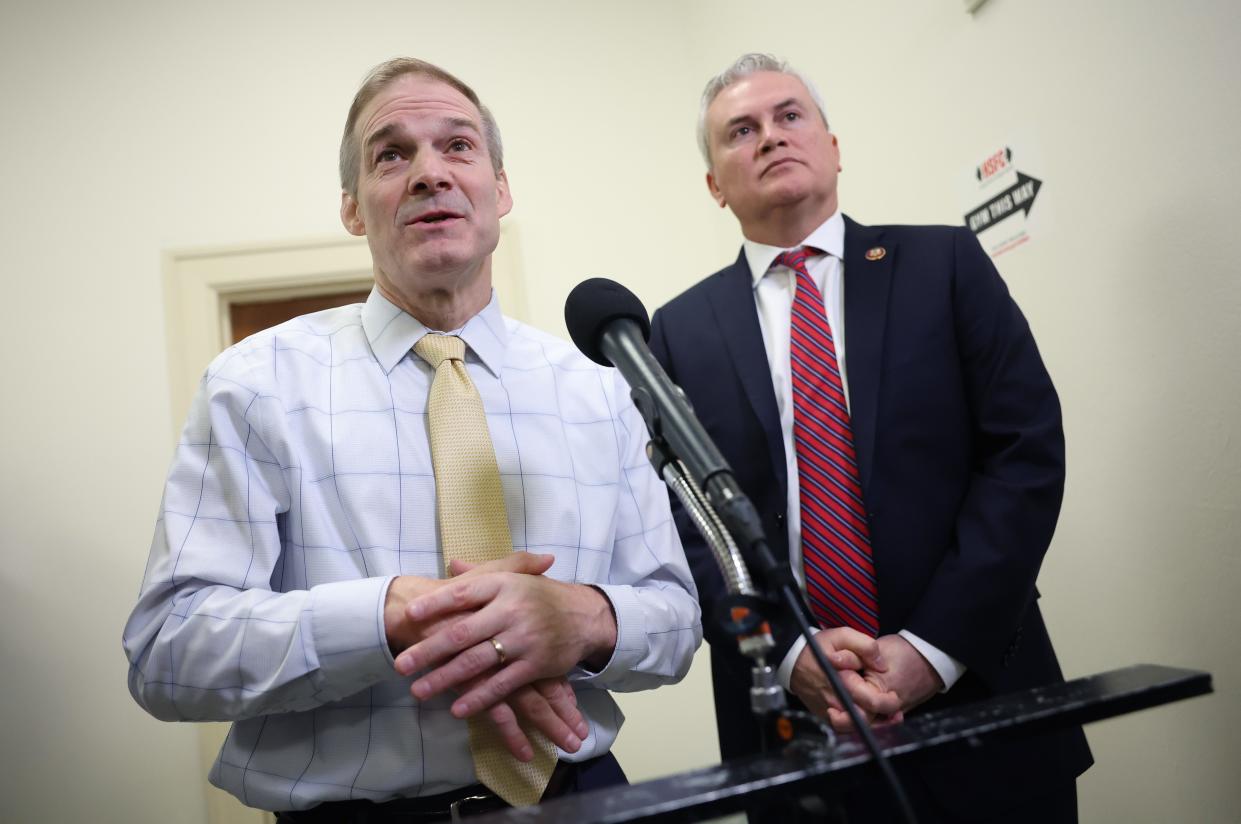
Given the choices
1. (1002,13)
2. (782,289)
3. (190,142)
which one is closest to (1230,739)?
(782,289)

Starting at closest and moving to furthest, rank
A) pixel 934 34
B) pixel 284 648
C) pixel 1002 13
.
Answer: pixel 284 648
pixel 1002 13
pixel 934 34

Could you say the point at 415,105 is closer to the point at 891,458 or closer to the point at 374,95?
the point at 374,95

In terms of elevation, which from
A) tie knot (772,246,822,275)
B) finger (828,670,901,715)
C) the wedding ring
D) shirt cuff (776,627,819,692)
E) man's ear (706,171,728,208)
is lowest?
finger (828,670,901,715)

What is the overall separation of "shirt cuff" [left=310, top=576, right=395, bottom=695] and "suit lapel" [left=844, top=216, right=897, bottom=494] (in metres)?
0.73

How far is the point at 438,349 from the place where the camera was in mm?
1208

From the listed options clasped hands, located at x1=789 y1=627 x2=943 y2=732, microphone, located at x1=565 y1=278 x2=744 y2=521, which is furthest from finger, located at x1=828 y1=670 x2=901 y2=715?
microphone, located at x1=565 y1=278 x2=744 y2=521

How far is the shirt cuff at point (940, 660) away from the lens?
118 centimetres

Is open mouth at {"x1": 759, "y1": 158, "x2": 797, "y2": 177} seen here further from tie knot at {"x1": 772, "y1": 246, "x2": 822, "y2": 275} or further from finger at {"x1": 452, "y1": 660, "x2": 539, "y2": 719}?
finger at {"x1": 452, "y1": 660, "x2": 539, "y2": 719}

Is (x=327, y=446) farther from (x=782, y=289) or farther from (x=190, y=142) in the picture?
(x=190, y=142)

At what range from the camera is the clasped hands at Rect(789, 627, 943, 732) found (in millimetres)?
1119

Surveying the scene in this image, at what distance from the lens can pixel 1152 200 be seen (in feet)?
4.74

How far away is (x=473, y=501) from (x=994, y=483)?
2.41 ft

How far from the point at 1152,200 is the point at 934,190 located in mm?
643

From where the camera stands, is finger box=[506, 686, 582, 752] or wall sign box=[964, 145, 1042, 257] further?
wall sign box=[964, 145, 1042, 257]
